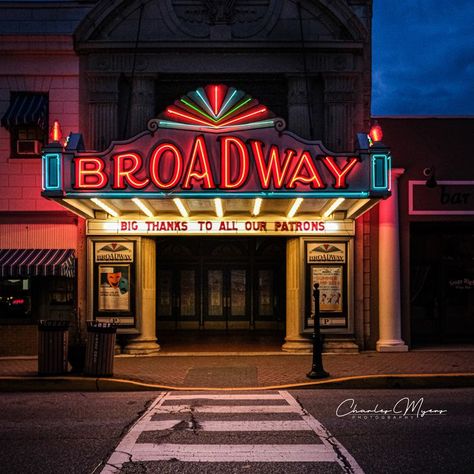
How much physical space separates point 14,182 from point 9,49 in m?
3.23

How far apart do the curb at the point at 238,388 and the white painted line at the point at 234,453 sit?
13.5 feet

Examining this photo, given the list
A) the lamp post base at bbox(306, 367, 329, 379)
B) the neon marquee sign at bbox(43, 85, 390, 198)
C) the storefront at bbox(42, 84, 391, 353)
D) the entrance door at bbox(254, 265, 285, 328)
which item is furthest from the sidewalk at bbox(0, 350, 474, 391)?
the entrance door at bbox(254, 265, 285, 328)

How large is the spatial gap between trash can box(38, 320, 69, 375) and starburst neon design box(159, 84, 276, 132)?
4520 millimetres

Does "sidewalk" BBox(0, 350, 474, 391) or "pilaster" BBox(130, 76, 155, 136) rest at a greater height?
"pilaster" BBox(130, 76, 155, 136)

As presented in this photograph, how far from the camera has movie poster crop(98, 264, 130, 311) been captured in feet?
49.4

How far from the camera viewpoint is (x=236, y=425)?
807cm

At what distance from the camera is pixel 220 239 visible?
66.2ft

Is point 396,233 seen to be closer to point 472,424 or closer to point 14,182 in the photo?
point 472,424

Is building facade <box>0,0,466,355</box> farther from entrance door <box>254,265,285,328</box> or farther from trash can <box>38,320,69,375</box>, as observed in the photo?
entrance door <box>254,265,285,328</box>

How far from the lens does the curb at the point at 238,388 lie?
11133 millimetres

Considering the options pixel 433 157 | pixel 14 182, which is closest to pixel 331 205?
pixel 433 157

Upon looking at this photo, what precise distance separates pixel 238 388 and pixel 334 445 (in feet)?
14.0

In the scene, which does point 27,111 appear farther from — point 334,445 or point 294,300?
point 334,445
